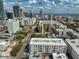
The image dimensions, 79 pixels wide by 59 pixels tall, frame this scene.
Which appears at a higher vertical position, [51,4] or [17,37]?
[51,4]

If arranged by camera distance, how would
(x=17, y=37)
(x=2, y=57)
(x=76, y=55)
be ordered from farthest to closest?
(x=17, y=37)
(x=2, y=57)
(x=76, y=55)

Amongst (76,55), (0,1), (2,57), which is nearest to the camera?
(76,55)

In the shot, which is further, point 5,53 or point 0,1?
point 0,1

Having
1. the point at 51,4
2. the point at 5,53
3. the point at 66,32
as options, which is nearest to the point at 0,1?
the point at 51,4

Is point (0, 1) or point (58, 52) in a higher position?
point (0, 1)

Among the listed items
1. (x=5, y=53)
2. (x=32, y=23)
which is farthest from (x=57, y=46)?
(x=32, y=23)

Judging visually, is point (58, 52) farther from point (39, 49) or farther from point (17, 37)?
point (17, 37)

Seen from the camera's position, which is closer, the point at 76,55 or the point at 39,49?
the point at 76,55

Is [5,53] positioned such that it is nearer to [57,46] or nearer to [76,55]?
[57,46]

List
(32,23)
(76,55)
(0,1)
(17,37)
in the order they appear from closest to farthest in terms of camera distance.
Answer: (76,55), (17,37), (32,23), (0,1)
